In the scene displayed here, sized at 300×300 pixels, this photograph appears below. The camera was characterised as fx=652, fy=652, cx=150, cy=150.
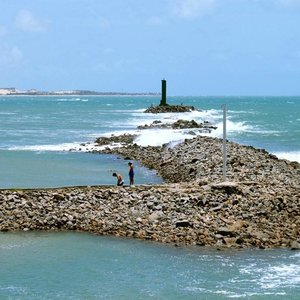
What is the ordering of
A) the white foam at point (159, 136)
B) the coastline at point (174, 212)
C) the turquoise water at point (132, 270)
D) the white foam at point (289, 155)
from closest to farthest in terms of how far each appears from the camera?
the turquoise water at point (132, 270) → the coastline at point (174, 212) → the white foam at point (289, 155) → the white foam at point (159, 136)

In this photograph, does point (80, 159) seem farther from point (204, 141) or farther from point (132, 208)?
point (132, 208)

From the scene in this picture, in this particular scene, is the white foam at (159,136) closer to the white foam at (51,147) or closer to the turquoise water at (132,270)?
the white foam at (51,147)

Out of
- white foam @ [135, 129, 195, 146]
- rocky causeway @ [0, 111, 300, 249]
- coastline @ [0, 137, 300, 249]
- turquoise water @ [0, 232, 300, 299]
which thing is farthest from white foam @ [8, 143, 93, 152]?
turquoise water @ [0, 232, 300, 299]

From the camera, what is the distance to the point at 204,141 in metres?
41.0

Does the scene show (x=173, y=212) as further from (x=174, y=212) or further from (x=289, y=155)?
(x=289, y=155)

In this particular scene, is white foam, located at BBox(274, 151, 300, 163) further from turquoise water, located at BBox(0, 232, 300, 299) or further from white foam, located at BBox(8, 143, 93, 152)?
turquoise water, located at BBox(0, 232, 300, 299)

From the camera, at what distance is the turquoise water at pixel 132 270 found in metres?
14.4

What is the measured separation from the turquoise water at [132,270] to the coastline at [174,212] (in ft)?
1.89

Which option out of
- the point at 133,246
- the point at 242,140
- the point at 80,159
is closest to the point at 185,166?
the point at 80,159

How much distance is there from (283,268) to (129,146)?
28.7 metres

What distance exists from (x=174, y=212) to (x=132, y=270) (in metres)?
3.85

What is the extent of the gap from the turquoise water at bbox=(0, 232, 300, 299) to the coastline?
0.58 meters

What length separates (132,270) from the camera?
15914 mm

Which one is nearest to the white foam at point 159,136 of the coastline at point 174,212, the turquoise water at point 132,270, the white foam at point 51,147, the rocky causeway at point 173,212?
the white foam at point 51,147
